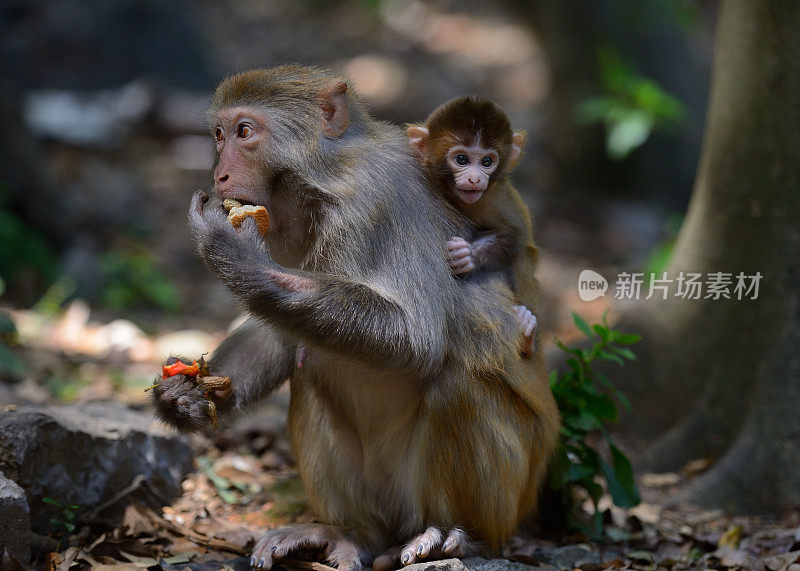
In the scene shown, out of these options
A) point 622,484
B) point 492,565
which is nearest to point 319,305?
point 492,565

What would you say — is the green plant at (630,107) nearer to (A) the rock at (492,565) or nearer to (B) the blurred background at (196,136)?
(B) the blurred background at (196,136)

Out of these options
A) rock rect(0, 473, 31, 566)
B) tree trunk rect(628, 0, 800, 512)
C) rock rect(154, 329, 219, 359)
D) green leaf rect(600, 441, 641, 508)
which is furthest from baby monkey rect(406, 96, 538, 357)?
rock rect(154, 329, 219, 359)

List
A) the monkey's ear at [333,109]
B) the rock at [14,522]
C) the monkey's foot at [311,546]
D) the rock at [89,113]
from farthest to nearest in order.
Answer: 1. the rock at [89,113]
2. the monkey's ear at [333,109]
3. the monkey's foot at [311,546]
4. the rock at [14,522]

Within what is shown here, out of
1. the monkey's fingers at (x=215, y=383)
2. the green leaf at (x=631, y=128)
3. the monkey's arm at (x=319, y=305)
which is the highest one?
the green leaf at (x=631, y=128)

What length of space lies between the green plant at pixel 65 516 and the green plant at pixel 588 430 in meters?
2.68

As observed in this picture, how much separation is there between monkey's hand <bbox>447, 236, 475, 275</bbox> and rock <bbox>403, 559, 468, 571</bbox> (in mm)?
1417

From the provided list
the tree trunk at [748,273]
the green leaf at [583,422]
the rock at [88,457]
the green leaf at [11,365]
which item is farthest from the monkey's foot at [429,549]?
the green leaf at [11,365]

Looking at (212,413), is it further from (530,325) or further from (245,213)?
(530,325)

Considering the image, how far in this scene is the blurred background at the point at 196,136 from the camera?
823cm

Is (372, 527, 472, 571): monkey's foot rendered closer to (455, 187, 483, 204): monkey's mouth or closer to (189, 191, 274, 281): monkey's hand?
(189, 191, 274, 281): monkey's hand

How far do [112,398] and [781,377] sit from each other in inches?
192

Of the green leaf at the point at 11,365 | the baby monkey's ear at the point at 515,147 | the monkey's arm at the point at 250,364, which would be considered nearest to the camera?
the monkey's arm at the point at 250,364

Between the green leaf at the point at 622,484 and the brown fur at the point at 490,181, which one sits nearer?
the brown fur at the point at 490,181

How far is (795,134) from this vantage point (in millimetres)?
5328
